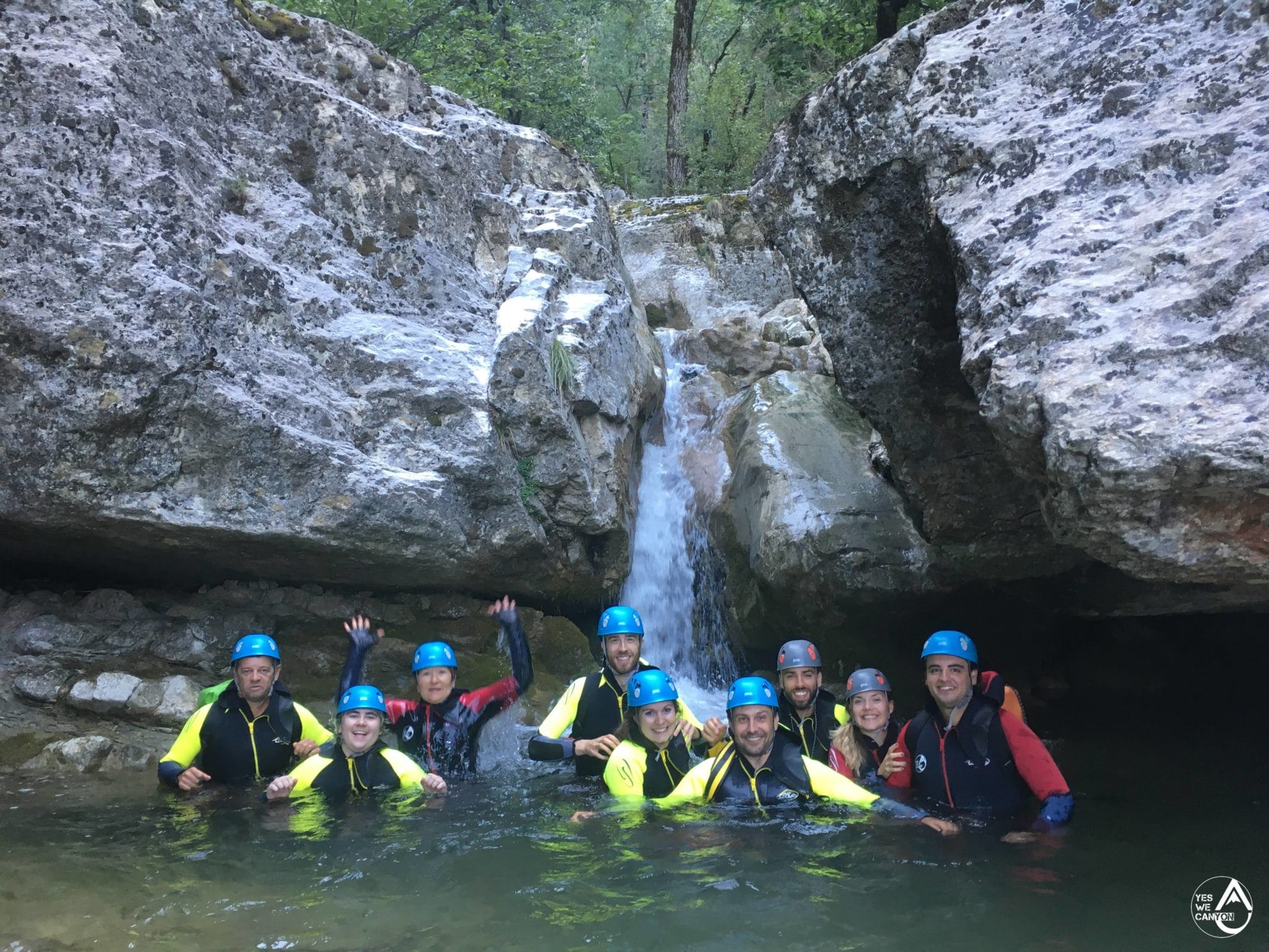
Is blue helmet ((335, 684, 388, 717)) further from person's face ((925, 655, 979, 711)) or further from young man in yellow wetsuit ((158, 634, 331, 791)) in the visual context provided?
person's face ((925, 655, 979, 711))

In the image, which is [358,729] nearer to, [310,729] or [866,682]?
[310,729]

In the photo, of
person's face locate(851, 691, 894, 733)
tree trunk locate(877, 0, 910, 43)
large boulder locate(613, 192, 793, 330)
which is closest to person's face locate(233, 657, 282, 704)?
person's face locate(851, 691, 894, 733)

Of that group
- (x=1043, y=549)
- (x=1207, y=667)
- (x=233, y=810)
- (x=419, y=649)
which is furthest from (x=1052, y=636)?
(x=233, y=810)

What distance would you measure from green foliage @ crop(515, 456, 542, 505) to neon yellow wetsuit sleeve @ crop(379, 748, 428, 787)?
2323 mm

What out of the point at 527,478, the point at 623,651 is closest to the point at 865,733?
the point at 623,651

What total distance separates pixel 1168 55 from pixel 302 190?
6.04 metres

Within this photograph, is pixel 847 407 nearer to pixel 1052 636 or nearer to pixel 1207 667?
pixel 1052 636

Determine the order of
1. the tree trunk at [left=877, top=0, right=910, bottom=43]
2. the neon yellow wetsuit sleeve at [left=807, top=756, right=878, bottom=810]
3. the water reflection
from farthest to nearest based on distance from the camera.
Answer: the tree trunk at [left=877, top=0, right=910, bottom=43], the neon yellow wetsuit sleeve at [left=807, top=756, right=878, bottom=810], the water reflection

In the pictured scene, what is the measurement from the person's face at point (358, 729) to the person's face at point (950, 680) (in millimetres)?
3313

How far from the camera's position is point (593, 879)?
13.6 feet

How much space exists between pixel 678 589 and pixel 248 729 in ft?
14.0

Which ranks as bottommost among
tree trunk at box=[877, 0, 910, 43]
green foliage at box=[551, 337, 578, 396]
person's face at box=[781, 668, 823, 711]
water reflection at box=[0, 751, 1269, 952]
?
water reflection at box=[0, 751, 1269, 952]

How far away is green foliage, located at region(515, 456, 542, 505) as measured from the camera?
7418 millimetres

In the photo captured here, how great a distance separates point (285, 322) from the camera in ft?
22.6
